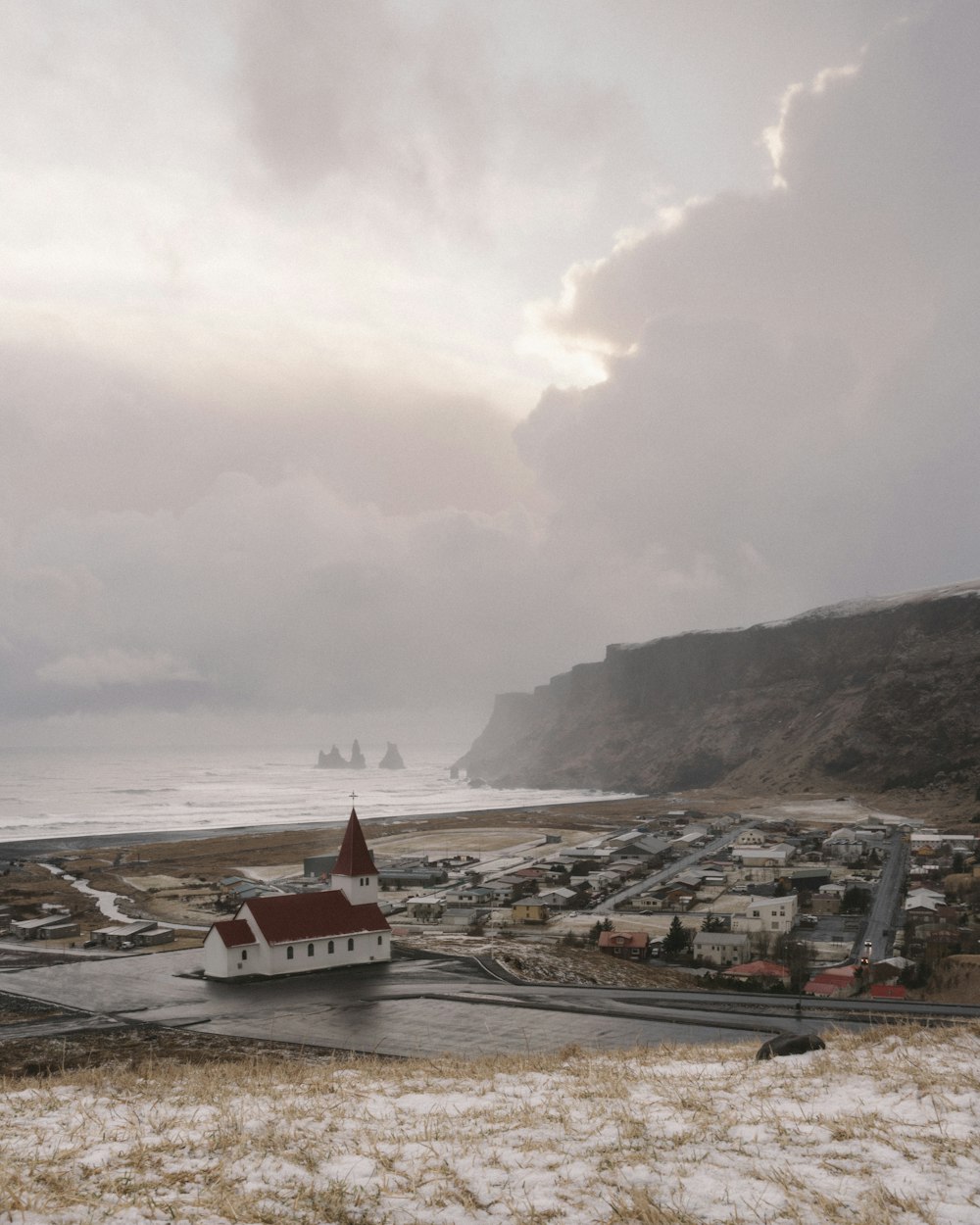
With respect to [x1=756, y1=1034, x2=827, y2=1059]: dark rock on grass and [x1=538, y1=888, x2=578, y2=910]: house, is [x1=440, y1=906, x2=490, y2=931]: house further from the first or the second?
[x1=756, y1=1034, x2=827, y2=1059]: dark rock on grass

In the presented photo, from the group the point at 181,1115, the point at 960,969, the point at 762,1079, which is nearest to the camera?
the point at 181,1115

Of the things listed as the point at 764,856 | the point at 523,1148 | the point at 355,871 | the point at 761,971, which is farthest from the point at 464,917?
the point at 523,1148

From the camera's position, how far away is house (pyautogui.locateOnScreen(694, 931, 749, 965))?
52.6 m

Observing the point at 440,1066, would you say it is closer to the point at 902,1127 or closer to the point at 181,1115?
the point at 181,1115

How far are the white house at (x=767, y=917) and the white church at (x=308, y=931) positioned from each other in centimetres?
3122

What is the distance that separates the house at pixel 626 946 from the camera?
52.6 meters

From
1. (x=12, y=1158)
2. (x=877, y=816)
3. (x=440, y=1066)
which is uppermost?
(x=12, y=1158)

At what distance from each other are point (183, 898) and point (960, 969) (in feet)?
194

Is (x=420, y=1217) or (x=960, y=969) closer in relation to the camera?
(x=420, y=1217)

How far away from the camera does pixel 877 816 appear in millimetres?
130125

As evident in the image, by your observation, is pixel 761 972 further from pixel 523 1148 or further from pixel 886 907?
pixel 523 1148

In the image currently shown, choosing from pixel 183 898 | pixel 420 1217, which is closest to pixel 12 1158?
pixel 420 1217

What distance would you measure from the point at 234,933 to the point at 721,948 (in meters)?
30.4

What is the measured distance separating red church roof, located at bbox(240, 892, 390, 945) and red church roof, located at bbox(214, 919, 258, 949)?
1.75 feet
